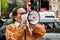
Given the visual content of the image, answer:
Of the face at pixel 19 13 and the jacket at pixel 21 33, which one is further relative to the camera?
the face at pixel 19 13

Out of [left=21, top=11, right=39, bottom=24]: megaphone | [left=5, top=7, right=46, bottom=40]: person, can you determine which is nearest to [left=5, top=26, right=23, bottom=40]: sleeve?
[left=5, top=7, right=46, bottom=40]: person

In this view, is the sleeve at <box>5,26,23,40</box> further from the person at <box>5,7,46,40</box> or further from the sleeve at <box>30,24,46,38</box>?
the sleeve at <box>30,24,46,38</box>

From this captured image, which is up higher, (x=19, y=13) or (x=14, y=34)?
(x=19, y=13)

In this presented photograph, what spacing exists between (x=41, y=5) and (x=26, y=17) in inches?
353

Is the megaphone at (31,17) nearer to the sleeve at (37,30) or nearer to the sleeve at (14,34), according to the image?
the sleeve at (37,30)

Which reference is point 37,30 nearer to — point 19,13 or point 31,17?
point 31,17

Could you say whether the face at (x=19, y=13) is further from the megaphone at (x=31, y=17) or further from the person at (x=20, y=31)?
the megaphone at (x=31, y=17)

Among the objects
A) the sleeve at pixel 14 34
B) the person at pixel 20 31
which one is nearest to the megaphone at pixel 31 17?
the person at pixel 20 31

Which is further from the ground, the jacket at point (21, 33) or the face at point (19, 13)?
the face at point (19, 13)

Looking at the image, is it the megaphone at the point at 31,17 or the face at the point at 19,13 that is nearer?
the megaphone at the point at 31,17

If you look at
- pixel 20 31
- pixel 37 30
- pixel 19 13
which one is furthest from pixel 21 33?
pixel 19 13

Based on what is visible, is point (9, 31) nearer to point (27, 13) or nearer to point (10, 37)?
point (10, 37)

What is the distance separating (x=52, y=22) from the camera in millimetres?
6961

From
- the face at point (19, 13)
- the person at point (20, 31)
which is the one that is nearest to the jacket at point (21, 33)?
the person at point (20, 31)
